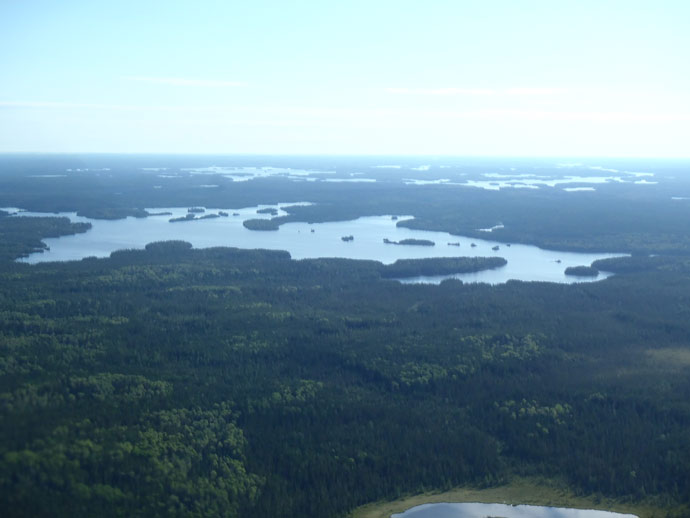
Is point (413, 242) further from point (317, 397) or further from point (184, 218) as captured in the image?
point (317, 397)

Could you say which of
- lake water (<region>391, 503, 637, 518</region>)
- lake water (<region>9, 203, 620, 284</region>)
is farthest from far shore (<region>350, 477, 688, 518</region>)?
lake water (<region>9, 203, 620, 284</region>)

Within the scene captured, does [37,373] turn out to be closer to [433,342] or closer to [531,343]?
[433,342]

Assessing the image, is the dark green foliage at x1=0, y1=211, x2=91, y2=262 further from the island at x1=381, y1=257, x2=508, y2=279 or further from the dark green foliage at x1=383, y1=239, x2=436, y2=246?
the dark green foliage at x1=383, y1=239, x2=436, y2=246

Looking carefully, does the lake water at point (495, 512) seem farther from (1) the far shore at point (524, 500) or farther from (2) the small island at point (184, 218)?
(2) the small island at point (184, 218)

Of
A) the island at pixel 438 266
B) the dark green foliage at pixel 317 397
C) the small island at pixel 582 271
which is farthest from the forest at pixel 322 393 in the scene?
the small island at pixel 582 271

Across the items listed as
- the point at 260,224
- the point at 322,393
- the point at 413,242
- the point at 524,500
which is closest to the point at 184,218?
the point at 260,224

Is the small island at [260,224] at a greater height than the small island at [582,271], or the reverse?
the small island at [260,224]
